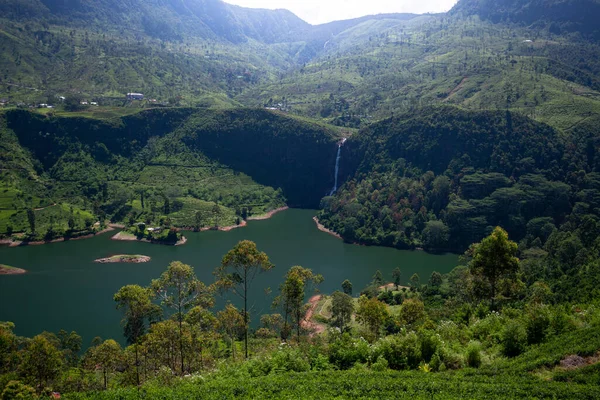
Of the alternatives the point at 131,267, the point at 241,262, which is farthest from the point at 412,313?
the point at 131,267

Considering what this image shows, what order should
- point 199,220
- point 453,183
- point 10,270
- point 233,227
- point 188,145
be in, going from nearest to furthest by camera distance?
1. point 10,270
2. point 453,183
3. point 199,220
4. point 233,227
5. point 188,145

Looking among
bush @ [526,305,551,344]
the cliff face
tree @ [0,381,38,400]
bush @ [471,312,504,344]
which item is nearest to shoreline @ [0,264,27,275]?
the cliff face

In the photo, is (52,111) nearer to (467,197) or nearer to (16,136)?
(16,136)

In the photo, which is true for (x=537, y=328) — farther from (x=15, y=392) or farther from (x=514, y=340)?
(x=15, y=392)

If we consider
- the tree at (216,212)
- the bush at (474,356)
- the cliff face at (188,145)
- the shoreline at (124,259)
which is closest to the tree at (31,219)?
the shoreline at (124,259)

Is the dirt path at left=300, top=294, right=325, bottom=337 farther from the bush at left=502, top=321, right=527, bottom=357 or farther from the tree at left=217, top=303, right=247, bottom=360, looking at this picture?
the bush at left=502, top=321, right=527, bottom=357

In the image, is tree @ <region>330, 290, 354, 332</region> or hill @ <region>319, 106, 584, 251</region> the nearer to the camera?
tree @ <region>330, 290, 354, 332</region>

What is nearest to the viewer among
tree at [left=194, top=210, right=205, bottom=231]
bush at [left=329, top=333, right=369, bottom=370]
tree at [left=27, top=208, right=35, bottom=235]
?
bush at [left=329, top=333, right=369, bottom=370]
